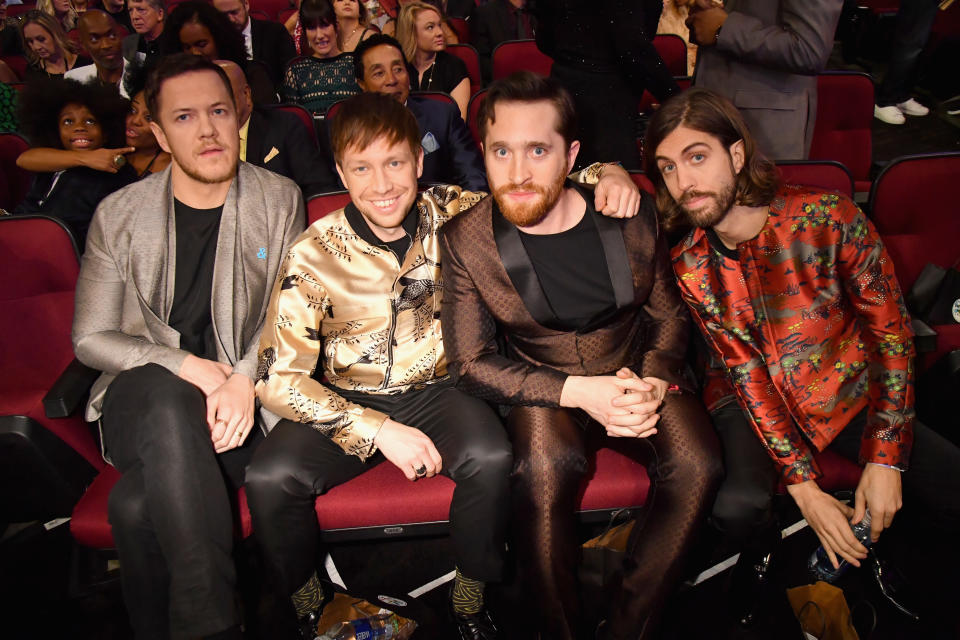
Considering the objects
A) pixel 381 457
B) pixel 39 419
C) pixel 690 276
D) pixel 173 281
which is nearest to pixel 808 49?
pixel 690 276

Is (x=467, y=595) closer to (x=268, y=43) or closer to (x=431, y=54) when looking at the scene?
(x=431, y=54)

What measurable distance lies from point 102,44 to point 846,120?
415 centimetres

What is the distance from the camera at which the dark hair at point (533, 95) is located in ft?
4.96

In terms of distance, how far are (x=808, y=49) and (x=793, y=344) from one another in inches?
39.2

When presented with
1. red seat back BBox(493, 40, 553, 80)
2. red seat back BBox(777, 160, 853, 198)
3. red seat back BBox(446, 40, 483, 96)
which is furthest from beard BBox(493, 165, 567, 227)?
red seat back BBox(446, 40, 483, 96)

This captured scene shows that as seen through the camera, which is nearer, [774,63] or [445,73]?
[774,63]

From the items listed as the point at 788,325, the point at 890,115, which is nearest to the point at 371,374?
the point at 788,325

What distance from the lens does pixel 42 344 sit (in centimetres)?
192

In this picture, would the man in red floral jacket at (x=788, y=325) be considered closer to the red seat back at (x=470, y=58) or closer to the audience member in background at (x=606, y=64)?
the audience member in background at (x=606, y=64)

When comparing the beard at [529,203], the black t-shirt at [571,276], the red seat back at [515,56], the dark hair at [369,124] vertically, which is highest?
the red seat back at [515,56]

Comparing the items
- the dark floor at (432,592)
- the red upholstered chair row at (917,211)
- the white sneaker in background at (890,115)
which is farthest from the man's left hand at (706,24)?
the white sneaker in background at (890,115)

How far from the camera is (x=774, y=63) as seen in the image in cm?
195

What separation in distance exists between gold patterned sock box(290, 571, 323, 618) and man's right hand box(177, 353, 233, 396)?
0.58 meters

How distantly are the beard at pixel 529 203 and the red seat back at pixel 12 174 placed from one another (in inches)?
98.7
